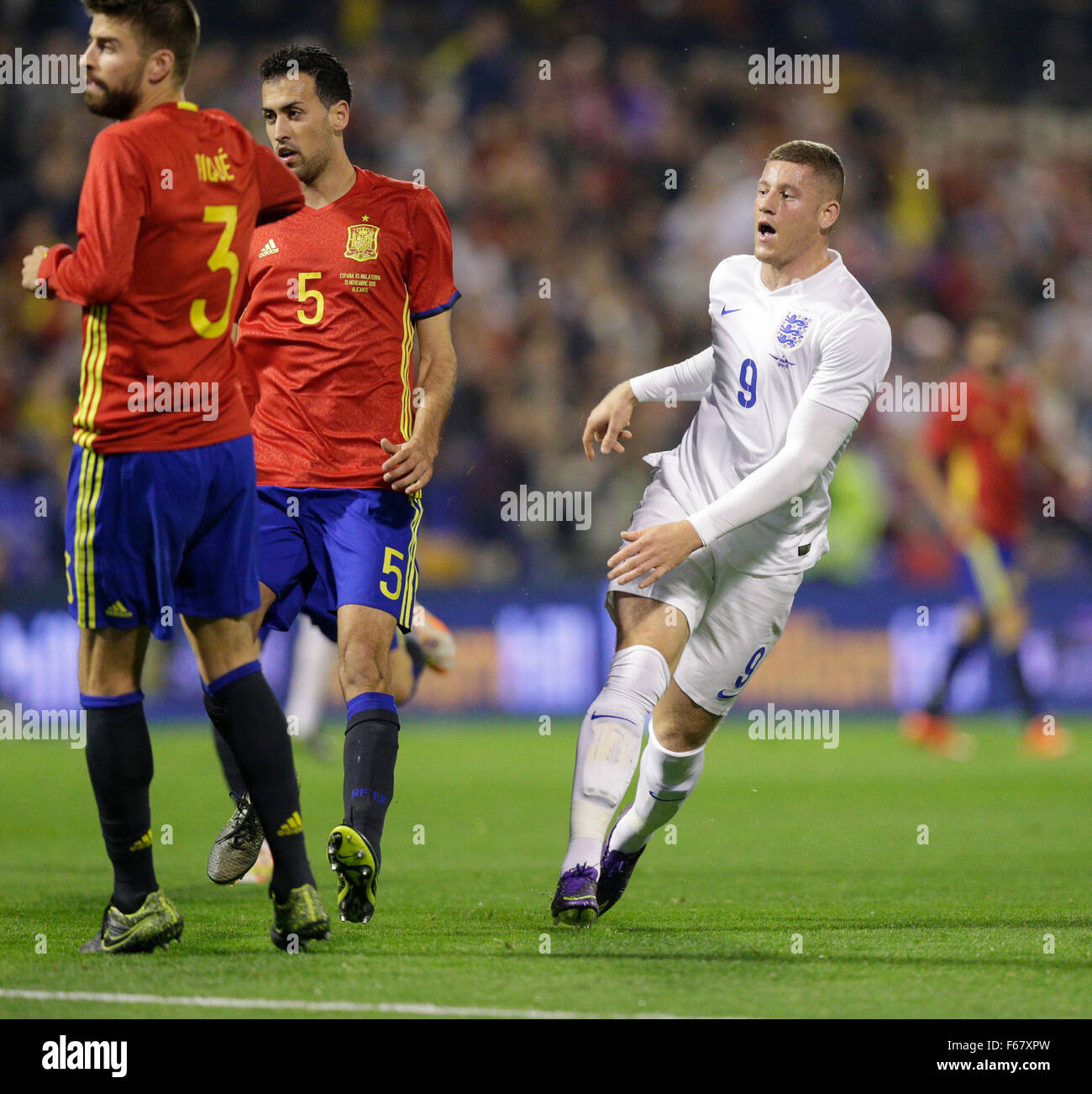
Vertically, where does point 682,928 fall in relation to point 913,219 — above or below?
below

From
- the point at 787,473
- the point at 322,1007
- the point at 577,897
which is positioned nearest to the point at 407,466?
the point at 787,473

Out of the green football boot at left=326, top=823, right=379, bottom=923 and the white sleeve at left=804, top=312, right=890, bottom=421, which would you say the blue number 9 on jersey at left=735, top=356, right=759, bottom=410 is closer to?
the white sleeve at left=804, top=312, right=890, bottom=421

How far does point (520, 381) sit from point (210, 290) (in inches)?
382

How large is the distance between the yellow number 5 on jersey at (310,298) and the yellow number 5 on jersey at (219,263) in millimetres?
852

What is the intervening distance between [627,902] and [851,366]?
1879 mm

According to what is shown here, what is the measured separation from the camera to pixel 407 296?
514 centimetres

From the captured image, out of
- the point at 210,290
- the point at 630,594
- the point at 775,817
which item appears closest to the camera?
the point at 210,290

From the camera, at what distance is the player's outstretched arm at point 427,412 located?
4.91 m

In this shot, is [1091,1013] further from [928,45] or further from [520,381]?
[928,45]

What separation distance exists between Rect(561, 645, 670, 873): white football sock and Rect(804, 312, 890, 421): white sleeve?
92 centimetres

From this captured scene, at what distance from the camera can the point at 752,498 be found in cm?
485

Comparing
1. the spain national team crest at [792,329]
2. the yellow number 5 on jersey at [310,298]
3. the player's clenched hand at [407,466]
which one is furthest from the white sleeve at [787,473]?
the yellow number 5 on jersey at [310,298]

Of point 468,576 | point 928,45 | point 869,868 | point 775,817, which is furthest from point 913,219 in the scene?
point 869,868

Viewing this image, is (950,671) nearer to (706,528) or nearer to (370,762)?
(706,528)
